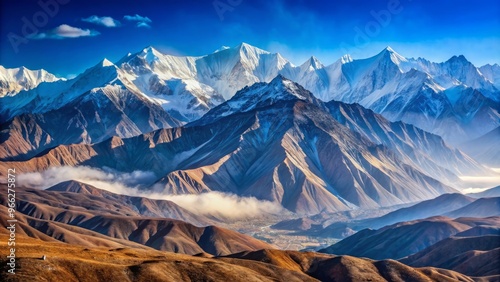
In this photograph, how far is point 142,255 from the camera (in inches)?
7584

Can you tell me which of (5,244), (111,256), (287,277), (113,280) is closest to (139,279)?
(113,280)

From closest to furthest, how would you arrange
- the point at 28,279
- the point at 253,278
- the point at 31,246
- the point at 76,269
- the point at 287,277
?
the point at 28,279 < the point at 76,269 < the point at 31,246 < the point at 253,278 < the point at 287,277

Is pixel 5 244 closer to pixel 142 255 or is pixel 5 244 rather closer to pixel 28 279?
pixel 28 279

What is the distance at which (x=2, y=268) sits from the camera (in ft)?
452

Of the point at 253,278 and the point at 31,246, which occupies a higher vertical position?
the point at 253,278

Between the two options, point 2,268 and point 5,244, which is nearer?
point 2,268

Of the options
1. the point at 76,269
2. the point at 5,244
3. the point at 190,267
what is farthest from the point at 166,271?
the point at 5,244

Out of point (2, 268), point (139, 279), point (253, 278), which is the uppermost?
point (253, 278)

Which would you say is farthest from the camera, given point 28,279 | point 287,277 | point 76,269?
point 287,277

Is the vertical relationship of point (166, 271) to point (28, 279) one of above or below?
above

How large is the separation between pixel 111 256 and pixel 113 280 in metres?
20.5

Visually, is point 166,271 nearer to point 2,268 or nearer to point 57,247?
point 57,247

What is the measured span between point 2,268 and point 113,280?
2424 centimetres

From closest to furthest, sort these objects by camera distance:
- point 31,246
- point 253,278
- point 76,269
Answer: point 76,269, point 31,246, point 253,278
